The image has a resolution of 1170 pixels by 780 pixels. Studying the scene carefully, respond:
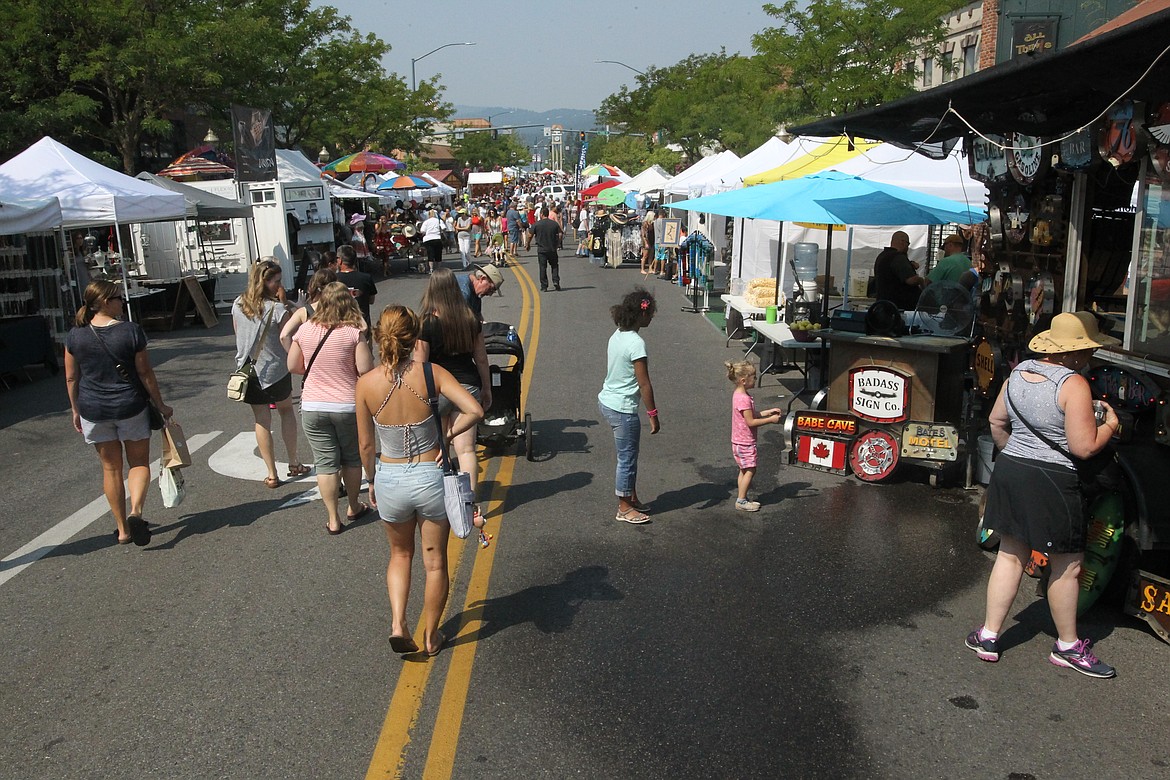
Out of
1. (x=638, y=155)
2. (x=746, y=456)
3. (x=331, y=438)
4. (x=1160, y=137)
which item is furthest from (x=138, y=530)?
(x=638, y=155)


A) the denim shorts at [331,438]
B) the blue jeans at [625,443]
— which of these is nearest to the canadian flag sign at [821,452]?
the blue jeans at [625,443]

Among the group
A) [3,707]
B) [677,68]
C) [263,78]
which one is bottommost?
[3,707]

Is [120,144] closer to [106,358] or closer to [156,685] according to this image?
[106,358]

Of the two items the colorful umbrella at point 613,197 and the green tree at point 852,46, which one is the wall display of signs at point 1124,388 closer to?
the green tree at point 852,46

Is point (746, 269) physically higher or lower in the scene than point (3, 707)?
higher

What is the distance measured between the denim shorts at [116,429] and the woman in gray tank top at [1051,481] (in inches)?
206

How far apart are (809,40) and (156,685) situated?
26239mm

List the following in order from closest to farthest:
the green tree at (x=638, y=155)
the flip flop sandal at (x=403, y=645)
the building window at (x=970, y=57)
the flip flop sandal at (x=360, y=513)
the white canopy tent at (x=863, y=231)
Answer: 1. the flip flop sandal at (x=403, y=645)
2. the flip flop sandal at (x=360, y=513)
3. the white canopy tent at (x=863, y=231)
4. the building window at (x=970, y=57)
5. the green tree at (x=638, y=155)

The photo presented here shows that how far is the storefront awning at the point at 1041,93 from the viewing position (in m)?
5.09

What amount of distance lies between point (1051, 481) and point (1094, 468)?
1.39 feet

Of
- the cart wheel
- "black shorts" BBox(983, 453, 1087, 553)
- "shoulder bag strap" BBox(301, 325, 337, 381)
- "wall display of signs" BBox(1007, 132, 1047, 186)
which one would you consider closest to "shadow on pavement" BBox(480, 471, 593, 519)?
the cart wheel

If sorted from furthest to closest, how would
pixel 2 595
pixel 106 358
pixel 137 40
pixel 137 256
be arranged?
pixel 137 40, pixel 137 256, pixel 106 358, pixel 2 595

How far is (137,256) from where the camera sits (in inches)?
766

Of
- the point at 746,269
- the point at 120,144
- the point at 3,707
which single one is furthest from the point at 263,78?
the point at 3,707
